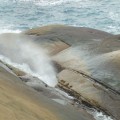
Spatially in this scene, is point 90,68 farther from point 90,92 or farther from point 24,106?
point 24,106

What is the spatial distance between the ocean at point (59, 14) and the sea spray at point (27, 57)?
426 inches

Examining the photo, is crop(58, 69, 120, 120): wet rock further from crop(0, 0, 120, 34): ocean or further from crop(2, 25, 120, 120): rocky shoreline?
crop(0, 0, 120, 34): ocean

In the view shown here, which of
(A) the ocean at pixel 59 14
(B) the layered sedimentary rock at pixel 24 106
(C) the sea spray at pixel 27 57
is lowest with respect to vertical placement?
(A) the ocean at pixel 59 14

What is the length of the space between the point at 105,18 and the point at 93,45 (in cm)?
1961

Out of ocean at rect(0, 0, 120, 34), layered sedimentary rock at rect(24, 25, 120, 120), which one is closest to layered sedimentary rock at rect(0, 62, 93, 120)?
layered sedimentary rock at rect(24, 25, 120, 120)

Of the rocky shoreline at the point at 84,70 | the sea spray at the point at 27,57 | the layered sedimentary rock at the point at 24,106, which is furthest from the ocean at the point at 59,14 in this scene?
the layered sedimentary rock at the point at 24,106

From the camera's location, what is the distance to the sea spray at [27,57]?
17.1 m

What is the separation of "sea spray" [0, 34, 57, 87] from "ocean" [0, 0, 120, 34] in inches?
426

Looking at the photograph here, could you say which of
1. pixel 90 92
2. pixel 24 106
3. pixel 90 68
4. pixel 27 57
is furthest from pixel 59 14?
pixel 24 106

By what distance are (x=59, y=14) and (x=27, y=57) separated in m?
19.8

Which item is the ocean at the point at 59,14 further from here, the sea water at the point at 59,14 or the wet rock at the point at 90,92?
the wet rock at the point at 90,92

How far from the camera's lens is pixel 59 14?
1512 inches

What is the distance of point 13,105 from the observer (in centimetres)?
828

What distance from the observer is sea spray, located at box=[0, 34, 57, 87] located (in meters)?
17.1
